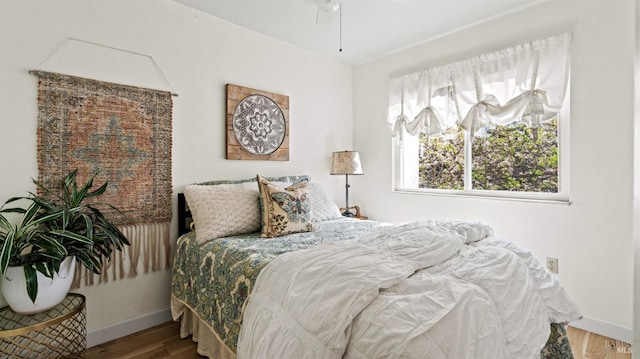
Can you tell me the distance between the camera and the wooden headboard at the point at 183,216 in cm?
243

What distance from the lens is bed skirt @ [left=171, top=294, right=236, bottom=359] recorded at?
1.73m

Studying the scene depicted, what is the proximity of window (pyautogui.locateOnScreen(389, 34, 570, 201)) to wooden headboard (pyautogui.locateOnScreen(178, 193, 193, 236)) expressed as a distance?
226 centimetres

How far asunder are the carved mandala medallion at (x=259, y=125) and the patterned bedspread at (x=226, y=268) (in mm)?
991

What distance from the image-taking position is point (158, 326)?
2338mm

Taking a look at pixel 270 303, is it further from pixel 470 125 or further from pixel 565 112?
pixel 565 112

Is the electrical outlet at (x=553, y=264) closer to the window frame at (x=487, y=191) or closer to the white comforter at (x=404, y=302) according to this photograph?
the window frame at (x=487, y=191)

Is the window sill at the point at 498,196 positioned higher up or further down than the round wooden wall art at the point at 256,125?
further down

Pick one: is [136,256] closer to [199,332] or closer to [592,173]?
[199,332]

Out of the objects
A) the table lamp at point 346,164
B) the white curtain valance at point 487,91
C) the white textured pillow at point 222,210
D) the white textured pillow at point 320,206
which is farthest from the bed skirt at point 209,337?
the table lamp at point 346,164

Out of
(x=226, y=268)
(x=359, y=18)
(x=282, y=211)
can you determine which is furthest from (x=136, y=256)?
(x=359, y=18)

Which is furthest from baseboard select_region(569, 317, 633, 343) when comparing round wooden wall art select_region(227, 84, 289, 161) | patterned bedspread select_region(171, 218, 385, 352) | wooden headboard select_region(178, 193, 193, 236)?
wooden headboard select_region(178, 193, 193, 236)

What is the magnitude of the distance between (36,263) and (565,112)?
3.57 meters

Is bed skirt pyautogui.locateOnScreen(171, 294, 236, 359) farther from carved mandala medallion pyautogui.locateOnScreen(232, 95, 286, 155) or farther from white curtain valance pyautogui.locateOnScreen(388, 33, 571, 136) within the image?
white curtain valance pyautogui.locateOnScreen(388, 33, 571, 136)

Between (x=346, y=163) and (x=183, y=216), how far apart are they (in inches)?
68.5
